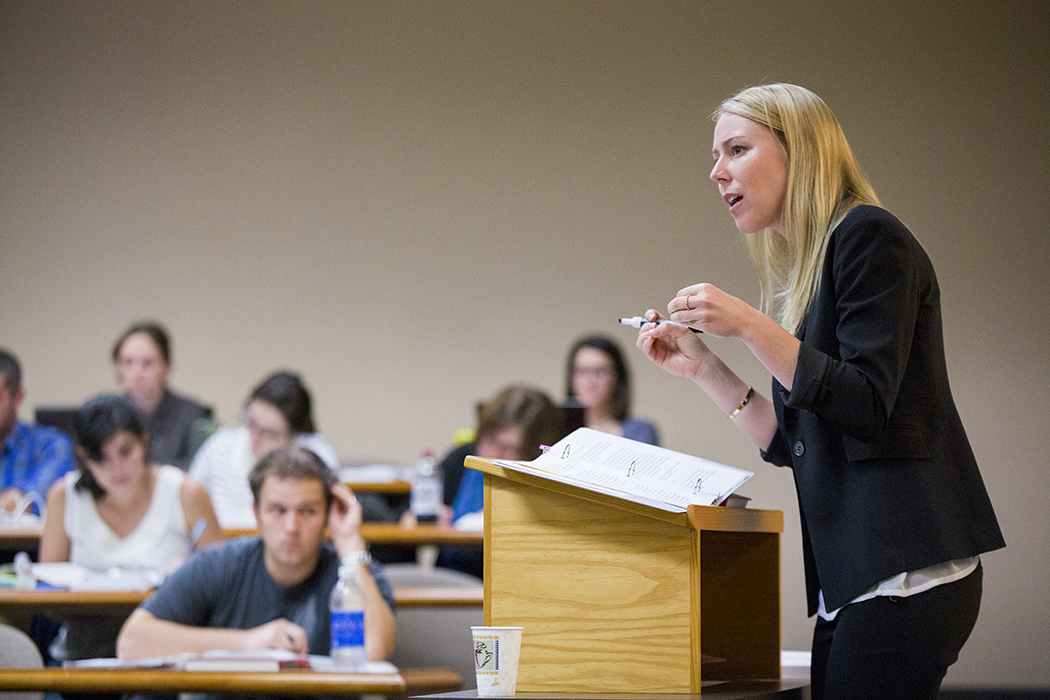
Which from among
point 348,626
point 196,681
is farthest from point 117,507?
point 196,681

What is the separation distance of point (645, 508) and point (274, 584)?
5.83ft

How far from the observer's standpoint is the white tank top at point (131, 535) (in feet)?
11.6

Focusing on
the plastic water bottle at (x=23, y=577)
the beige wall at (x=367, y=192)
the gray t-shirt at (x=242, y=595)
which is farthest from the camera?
the beige wall at (x=367, y=192)

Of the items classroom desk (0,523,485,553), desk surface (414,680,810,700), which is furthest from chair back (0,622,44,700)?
desk surface (414,680,810,700)

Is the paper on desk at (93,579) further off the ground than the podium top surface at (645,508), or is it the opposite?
the podium top surface at (645,508)

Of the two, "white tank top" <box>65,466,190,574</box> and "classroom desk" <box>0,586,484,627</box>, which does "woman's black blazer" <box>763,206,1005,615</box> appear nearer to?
"classroom desk" <box>0,586,484,627</box>

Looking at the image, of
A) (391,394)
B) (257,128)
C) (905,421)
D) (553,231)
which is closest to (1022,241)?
(553,231)

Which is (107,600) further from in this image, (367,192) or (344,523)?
(367,192)

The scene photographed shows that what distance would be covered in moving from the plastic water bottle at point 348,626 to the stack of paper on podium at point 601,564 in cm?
97

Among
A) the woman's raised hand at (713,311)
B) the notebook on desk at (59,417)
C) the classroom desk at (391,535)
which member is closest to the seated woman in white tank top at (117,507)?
the classroom desk at (391,535)

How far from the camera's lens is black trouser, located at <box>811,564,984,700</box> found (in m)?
1.25

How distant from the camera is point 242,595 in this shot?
9.21ft

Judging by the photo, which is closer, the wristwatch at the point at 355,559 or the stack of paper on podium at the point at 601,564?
the stack of paper on podium at the point at 601,564

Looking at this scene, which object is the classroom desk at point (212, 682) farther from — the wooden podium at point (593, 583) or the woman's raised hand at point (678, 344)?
the woman's raised hand at point (678, 344)
